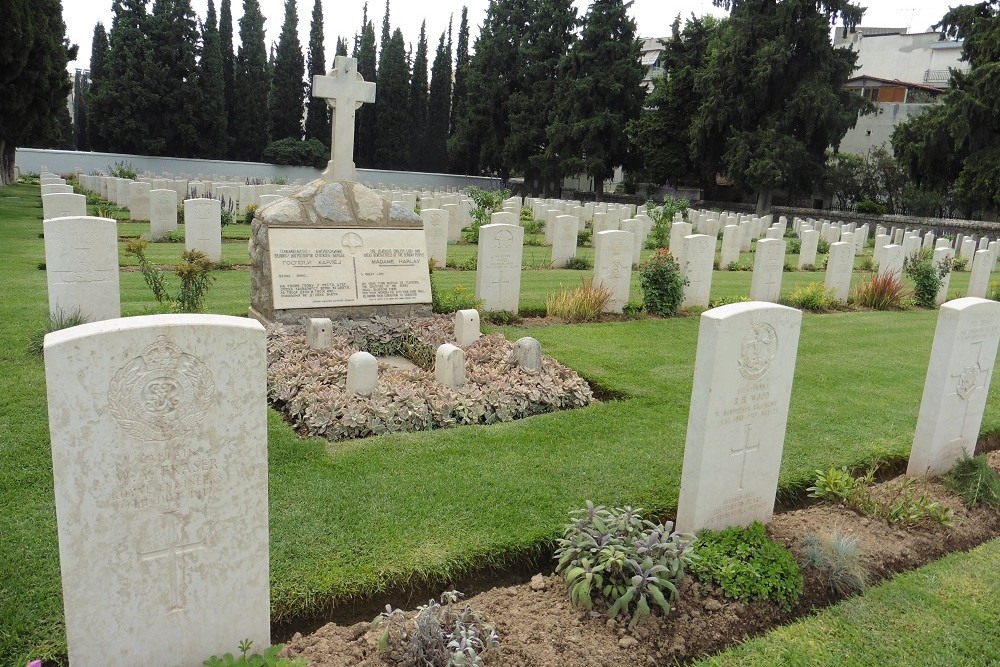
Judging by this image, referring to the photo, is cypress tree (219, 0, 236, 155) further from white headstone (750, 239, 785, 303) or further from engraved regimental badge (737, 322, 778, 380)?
engraved regimental badge (737, 322, 778, 380)

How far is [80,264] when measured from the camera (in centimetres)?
677

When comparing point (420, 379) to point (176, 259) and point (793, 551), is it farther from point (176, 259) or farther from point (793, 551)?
point (176, 259)

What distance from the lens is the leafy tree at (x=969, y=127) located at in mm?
24875

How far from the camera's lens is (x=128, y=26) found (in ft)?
119

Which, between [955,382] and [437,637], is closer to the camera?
[437,637]

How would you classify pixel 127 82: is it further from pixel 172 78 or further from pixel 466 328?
pixel 466 328

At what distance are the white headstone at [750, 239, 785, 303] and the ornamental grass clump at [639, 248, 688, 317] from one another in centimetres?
226

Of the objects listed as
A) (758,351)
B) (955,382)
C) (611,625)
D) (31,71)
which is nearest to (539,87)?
(31,71)

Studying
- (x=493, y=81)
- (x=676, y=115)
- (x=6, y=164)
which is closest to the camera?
(x=6, y=164)

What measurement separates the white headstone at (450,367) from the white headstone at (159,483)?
3.36m

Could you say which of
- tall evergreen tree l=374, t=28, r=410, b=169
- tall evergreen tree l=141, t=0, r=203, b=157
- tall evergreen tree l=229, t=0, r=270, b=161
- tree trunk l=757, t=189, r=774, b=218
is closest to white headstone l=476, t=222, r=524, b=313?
tree trunk l=757, t=189, r=774, b=218

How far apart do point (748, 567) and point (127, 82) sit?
4025cm

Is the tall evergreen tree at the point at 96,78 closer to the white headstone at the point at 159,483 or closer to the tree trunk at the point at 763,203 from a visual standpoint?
the tree trunk at the point at 763,203

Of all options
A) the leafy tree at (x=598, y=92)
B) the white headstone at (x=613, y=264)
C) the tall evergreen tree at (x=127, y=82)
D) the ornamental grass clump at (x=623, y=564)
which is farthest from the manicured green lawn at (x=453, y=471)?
the tall evergreen tree at (x=127, y=82)
